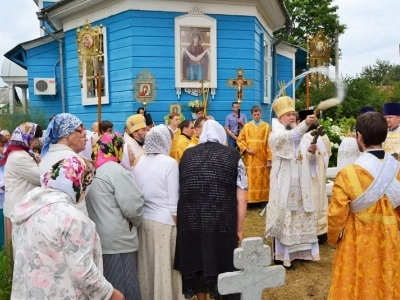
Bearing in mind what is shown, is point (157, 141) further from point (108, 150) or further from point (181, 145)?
point (181, 145)

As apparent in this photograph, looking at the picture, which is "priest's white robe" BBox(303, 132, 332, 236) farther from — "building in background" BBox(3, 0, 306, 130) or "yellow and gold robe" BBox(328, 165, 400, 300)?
"building in background" BBox(3, 0, 306, 130)

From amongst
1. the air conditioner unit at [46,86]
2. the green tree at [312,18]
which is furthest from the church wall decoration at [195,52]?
the green tree at [312,18]

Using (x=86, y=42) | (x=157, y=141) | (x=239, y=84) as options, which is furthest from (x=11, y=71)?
(x=157, y=141)

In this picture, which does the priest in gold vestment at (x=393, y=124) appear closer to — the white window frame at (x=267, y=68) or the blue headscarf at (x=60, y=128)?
the blue headscarf at (x=60, y=128)

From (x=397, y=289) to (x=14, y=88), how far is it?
71.4ft

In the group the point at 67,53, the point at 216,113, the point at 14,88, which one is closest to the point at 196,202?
the point at 216,113

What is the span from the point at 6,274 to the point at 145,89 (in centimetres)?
631

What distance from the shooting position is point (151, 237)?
3615 millimetres

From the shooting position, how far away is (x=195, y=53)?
9852 mm

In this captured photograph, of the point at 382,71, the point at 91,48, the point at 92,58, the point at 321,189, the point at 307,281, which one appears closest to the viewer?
the point at 307,281

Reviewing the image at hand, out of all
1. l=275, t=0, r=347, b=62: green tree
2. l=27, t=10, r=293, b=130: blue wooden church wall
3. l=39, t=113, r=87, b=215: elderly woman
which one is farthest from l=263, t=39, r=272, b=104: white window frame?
l=275, t=0, r=347, b=62: green tree

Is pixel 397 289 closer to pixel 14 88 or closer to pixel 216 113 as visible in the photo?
pixel 216 113

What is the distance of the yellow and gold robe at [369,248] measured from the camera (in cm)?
293

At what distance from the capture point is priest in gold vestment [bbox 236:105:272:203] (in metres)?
7.98
